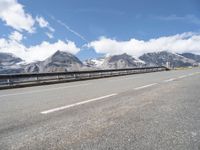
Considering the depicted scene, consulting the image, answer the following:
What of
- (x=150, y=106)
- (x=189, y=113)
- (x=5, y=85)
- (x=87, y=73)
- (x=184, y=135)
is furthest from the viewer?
(x=87, y=73)

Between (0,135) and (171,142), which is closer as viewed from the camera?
(171,142)

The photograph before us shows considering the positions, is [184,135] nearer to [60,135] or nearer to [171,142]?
[171,142]

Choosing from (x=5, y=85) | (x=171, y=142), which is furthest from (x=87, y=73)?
(x=171, y=142)

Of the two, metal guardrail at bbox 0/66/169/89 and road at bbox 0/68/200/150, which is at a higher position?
metal guardrail at bbox 0/66/169/89

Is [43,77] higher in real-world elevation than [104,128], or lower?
higher

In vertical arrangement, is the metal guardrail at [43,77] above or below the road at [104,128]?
above

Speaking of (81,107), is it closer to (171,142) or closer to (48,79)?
(171,142)

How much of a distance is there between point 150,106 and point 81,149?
3.31 meters

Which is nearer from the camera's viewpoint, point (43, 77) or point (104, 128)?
point (104, 128)

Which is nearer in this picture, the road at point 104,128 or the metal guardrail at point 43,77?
the road at point 104,128

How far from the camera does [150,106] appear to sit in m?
5.98

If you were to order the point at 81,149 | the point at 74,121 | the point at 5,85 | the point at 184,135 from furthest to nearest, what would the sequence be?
the point at 5,85 < the point at 74,121 < the point at 184,135 < the point at 81,149

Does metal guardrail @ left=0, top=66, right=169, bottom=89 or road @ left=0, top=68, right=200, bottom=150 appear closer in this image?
road @ left=0, top=68, right=200, bottom=150

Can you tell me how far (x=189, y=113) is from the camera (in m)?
5.11
